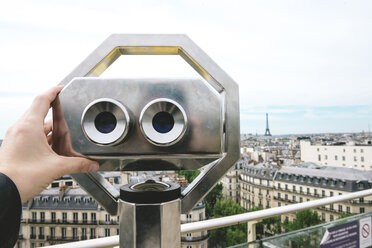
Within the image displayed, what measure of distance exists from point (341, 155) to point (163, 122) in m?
29.4

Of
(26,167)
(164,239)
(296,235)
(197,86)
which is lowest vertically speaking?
(296,235)

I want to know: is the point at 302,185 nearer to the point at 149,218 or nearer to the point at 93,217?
the point at 93,217

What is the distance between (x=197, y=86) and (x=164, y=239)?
0.28 m

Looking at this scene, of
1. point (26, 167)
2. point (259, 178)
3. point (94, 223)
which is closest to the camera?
point (26, 167)

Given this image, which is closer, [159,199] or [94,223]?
[159,199]

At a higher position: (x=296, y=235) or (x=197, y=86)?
(x=197, y=86)

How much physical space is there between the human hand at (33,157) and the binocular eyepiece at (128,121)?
0.06 meters

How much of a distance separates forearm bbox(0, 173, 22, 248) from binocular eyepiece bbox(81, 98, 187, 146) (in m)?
0.13

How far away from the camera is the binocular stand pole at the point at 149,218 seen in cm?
47

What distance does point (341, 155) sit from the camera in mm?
25484

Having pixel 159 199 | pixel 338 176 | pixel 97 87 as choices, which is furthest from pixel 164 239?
pixel 338 176

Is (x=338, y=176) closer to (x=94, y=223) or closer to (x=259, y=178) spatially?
(x=259, y=178)

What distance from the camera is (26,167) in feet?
1.39

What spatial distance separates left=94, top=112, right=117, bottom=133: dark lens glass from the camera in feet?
1.50
